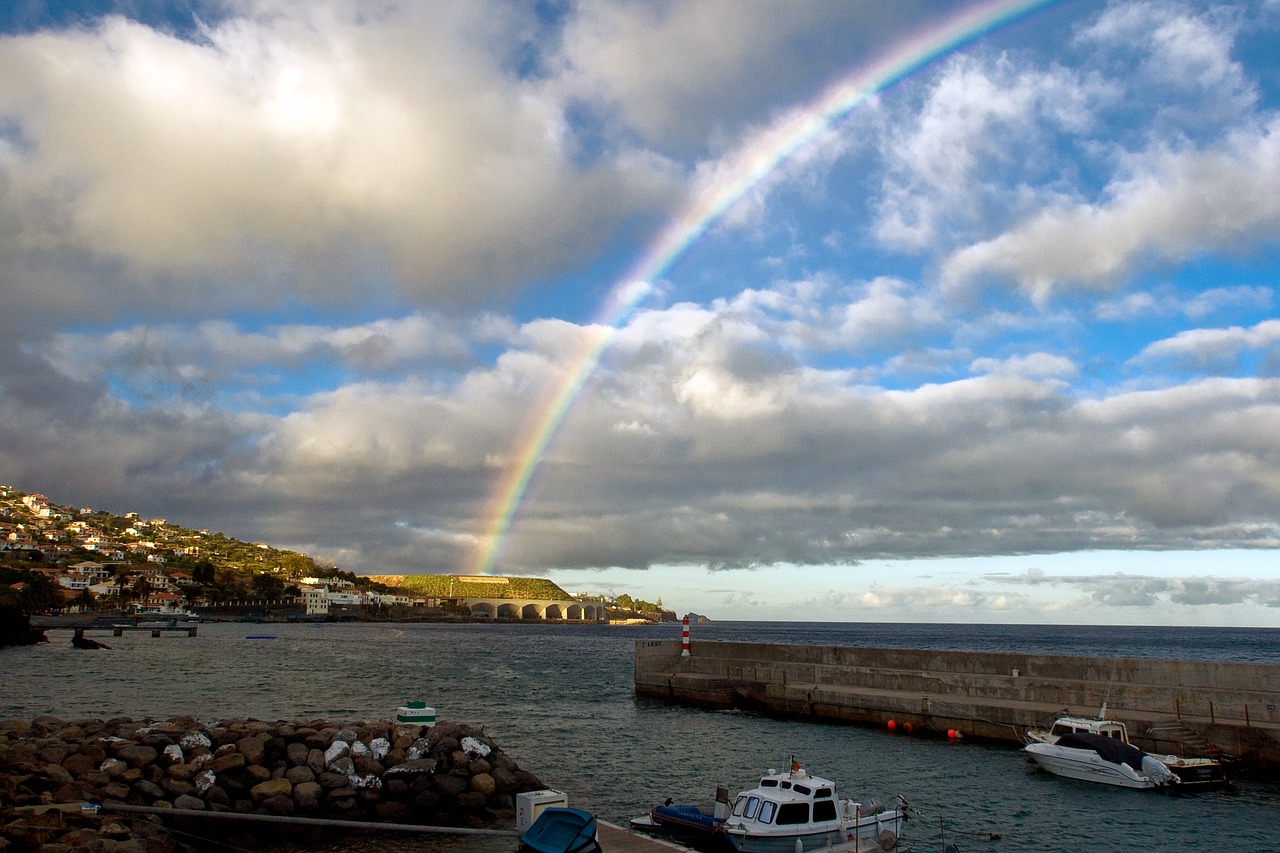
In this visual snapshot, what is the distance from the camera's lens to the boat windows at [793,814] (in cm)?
1805

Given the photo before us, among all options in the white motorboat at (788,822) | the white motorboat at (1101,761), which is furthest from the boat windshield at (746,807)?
the white motorboat at (1101,761)

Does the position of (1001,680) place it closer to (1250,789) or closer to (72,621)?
(1250,789)

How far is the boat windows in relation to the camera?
18.0 meters

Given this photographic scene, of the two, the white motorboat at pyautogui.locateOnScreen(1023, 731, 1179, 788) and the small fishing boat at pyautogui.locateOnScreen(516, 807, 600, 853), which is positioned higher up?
the small fishing boat at pyautogui.locateOnScreen(516, 807, 600, 853)

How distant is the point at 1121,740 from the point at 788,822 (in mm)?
17581

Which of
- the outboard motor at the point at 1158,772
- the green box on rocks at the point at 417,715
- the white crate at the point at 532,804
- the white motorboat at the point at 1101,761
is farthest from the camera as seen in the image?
the white motorboat at the point at 1101,761

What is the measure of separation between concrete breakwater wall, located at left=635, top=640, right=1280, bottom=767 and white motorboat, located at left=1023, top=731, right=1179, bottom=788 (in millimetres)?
2827

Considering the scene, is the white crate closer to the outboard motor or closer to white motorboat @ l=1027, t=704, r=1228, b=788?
white motorboat @ l=1027, t=704, r=1228, b=788

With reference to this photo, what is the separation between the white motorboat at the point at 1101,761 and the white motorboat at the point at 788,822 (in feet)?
39.9

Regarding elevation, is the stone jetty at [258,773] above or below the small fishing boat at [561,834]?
below

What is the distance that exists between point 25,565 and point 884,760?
22500 cm

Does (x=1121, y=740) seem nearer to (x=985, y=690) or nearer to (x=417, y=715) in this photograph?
(x=985, y=690)

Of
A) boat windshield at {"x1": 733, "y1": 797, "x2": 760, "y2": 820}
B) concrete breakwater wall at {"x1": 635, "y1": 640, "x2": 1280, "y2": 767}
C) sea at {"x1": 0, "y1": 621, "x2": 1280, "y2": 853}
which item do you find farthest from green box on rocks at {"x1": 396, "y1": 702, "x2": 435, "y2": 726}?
concrete breakwater wall at {"x1": 635, "y1": 640, "x2": 1280, "y2": 767}

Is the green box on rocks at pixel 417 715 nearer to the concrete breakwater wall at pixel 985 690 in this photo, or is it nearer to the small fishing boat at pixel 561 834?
the small fishing boat at pixel 561 834
